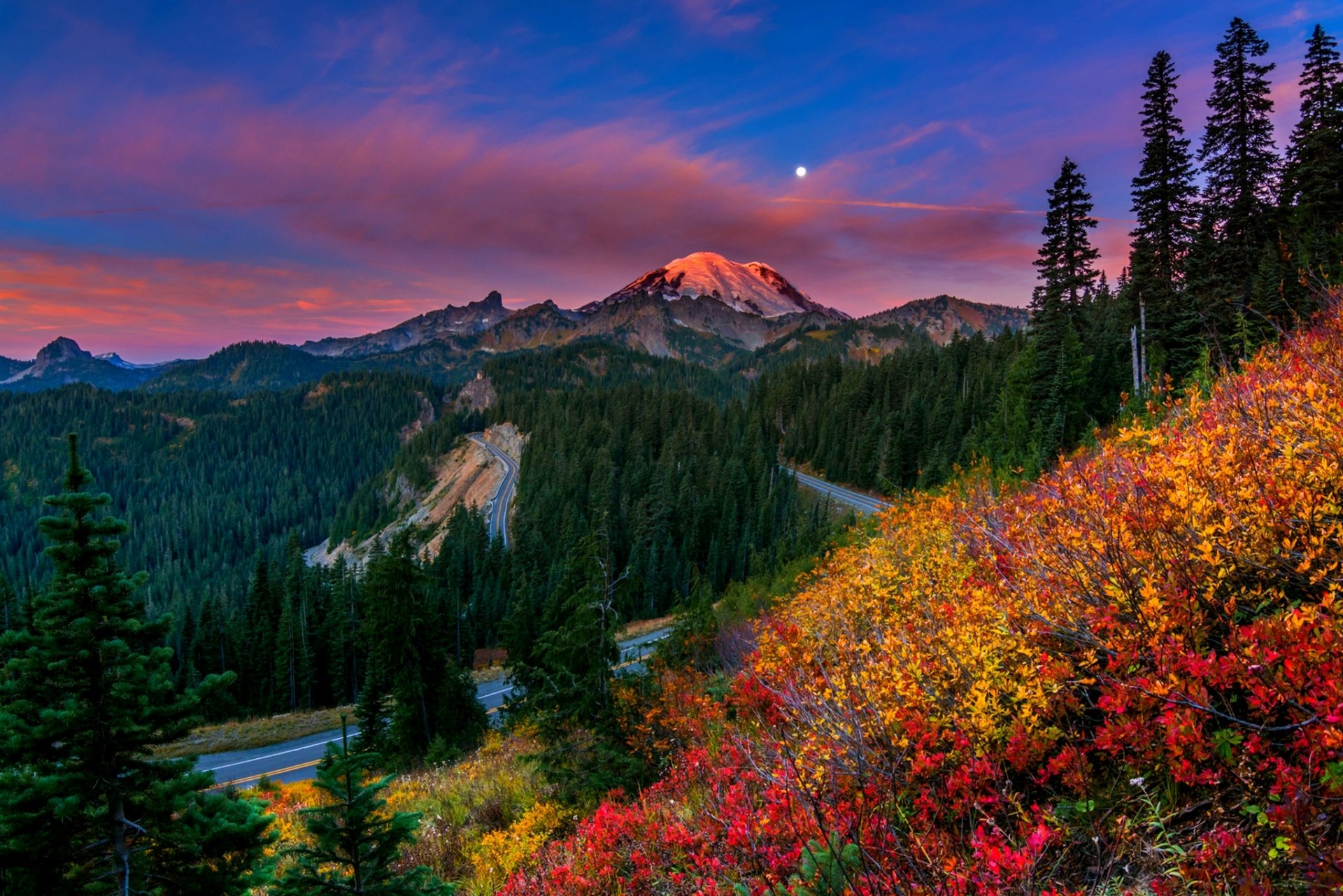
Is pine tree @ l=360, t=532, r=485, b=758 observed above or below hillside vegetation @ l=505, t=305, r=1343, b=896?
below

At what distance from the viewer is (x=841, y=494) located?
8281 cm

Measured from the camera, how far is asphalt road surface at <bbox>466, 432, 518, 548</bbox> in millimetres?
106500

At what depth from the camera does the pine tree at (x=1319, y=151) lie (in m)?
29.7

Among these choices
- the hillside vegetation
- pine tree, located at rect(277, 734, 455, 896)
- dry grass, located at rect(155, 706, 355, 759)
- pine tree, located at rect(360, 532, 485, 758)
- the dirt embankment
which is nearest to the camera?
the hillside vegetation

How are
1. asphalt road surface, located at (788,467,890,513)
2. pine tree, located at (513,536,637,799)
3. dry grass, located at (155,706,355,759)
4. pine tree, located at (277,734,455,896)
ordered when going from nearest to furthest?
1. pine tree, located at (277,734,455,896)
2. pine tree, located at (513,536,637,799)
3. dry grass, located at (155,706,355,759)
4. asphalt road surface, located at (788,467,890,513)

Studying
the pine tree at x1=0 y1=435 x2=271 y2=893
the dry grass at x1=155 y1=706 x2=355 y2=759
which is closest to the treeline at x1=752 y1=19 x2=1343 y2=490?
the pine tree at x1=0 y1=435 x2=271 y2=893

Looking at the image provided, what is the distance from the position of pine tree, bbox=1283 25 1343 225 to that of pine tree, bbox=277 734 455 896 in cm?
4288

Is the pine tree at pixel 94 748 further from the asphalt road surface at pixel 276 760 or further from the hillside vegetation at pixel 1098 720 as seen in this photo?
the asphalt road surface at pixel 276 760

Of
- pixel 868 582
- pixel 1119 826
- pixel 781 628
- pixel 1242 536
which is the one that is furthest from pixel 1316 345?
pixel 781 628

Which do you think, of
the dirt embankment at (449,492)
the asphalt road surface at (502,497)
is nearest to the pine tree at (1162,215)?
the asphalt road surface at (502,497)

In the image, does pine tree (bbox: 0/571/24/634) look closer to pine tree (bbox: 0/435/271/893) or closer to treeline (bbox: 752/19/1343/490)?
pine tree (bbox: 0/435/271/893)

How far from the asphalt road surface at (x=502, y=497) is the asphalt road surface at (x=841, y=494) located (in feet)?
161

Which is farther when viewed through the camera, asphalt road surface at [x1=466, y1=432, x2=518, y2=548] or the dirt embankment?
the dirt embankment

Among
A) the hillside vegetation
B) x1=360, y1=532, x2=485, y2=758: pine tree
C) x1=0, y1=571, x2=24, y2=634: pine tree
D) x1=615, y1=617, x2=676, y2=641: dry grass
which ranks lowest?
x1=615, y1=617, x2=676, y2=641: dry grass
